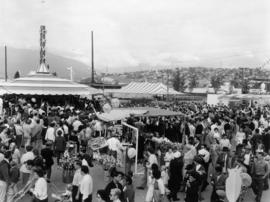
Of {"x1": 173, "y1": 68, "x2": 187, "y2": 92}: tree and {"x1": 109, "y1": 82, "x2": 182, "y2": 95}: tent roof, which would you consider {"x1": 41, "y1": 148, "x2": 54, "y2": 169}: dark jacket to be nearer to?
{"x1": 109, "y1": 82, "x2": 182, "y2": 95}: tent roof

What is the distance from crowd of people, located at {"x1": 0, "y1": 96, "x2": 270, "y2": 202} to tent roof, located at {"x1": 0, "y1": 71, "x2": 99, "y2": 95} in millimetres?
12047

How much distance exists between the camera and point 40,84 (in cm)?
2788

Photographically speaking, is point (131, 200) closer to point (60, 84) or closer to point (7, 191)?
point (7, 191)

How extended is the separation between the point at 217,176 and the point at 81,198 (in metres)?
2.98

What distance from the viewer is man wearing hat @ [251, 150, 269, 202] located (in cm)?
863

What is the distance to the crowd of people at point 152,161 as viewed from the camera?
22.0 ft

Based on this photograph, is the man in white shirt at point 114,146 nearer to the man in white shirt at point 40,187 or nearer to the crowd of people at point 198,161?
the crowd of people at point 198,161

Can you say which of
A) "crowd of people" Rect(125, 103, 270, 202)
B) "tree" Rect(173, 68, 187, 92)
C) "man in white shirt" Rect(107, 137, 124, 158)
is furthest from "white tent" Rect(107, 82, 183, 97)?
"tree" Rect(173, 68, 187, 92)

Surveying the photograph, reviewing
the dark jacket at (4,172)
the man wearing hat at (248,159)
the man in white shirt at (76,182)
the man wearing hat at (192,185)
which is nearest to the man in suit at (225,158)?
the man wearing hat at (248,159)

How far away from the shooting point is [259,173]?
866 cm

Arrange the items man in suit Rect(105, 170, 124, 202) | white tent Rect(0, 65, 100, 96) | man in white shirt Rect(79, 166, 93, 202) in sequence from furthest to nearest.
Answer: white tent Rect(0, 65, 100, 96) → man in white shirt Rect(79, 166, 93, 202) → man in suit Rect(105, 170, 124, 202)

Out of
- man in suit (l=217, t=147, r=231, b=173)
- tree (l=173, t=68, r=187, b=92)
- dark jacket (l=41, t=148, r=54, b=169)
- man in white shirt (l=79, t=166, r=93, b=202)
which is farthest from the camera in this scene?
tree (l=173, t=68, r=187, b=92)

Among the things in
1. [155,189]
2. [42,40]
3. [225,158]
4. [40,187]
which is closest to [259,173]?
[225,158]

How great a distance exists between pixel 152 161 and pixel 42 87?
19.9m
